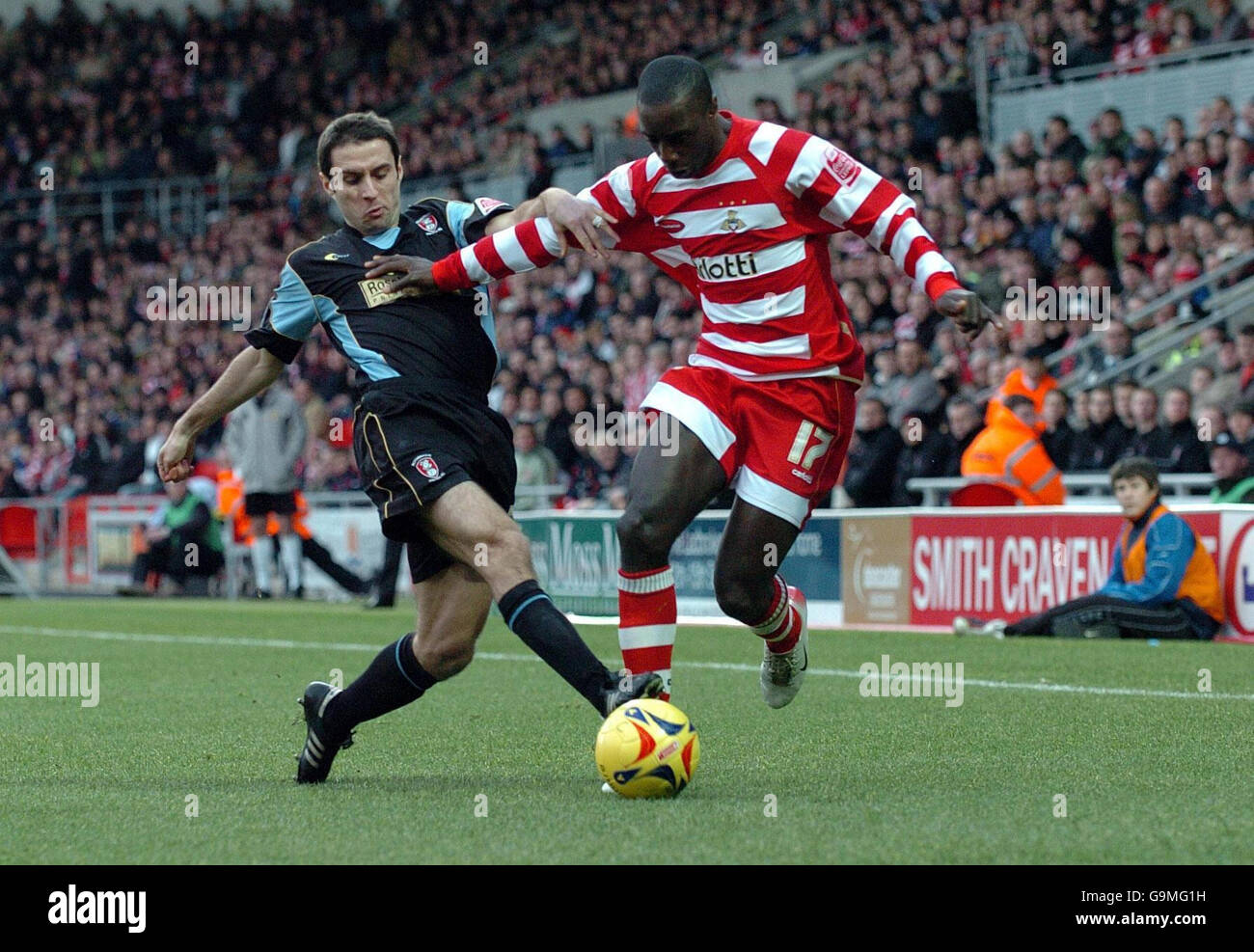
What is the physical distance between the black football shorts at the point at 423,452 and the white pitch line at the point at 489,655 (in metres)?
3.83

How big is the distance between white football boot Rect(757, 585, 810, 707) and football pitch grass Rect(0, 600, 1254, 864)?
0.53 ft

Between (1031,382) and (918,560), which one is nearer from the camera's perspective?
(918,560)

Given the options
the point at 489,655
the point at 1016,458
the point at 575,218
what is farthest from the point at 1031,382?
the point at 575,218

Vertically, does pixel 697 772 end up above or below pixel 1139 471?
below

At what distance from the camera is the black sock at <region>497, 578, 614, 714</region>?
5.34 meters

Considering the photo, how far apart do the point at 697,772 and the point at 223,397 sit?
1979 mm

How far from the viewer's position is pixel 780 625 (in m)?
7.11

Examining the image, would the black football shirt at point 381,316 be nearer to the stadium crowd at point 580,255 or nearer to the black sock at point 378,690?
the black sock at point 378,690

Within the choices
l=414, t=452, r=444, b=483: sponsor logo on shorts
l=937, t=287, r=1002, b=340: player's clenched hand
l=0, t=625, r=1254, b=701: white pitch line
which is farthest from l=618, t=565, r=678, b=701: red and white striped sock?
l=0, t=625, r=1254, b=701: white pitch line

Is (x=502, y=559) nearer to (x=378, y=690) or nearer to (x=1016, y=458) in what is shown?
(x=378, y=690)

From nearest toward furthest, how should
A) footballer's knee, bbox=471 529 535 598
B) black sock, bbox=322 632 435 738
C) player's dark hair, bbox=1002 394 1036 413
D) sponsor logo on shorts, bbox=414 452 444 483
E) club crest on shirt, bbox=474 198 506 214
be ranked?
footballer's knee, bbox=471 529 535 598 → sponsor logo on shorts, bbox=414 452 444 483 → black sock, bbox=322 632 435 738 → club crest on shirt, bbox=474 198 506 214 → player's dark hair, bbox=1002 394 1036 413

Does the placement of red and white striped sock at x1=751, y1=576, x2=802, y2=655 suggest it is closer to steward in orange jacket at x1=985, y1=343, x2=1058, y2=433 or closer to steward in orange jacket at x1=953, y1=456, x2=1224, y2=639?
steward in orange jacket at x1=953, y1=456, x2=1224, y2=639

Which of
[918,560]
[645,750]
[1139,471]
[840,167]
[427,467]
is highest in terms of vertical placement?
[840,167]

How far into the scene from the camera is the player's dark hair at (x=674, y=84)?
237 inches
